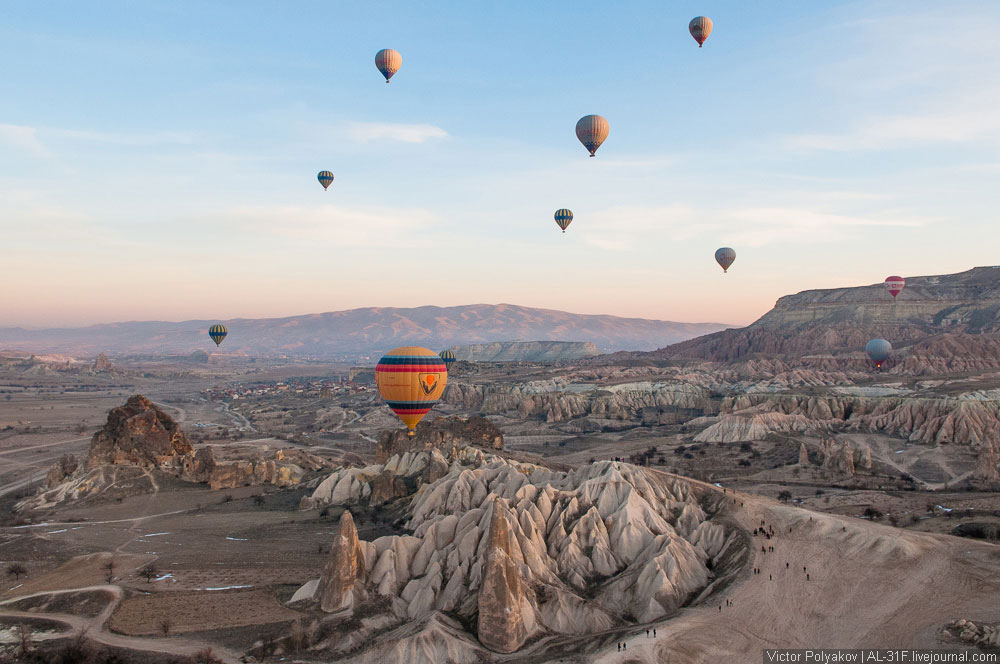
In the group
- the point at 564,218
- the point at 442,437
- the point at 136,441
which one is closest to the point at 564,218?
the point at 564,218

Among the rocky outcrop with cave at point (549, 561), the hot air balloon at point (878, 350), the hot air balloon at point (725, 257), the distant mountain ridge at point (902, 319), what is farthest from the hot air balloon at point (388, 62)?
the distant mountain ridge at point (902, 319)

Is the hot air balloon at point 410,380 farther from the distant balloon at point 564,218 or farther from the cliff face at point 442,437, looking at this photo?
the distant balloon at point 564,218

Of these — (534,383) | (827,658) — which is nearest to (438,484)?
(827,658)

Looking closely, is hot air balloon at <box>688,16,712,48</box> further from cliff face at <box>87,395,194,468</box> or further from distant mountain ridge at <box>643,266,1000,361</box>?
distant mountain ridge at <box>643,266,1000,361</box>

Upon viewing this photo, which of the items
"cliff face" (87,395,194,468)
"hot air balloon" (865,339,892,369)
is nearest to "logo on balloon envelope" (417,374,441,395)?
"cliff face" (87,395,194,468)

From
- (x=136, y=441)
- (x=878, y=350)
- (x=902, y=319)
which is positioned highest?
(x=902, y=319)

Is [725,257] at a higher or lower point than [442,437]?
higher

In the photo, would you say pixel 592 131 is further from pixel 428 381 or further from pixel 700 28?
pixel 428 381
